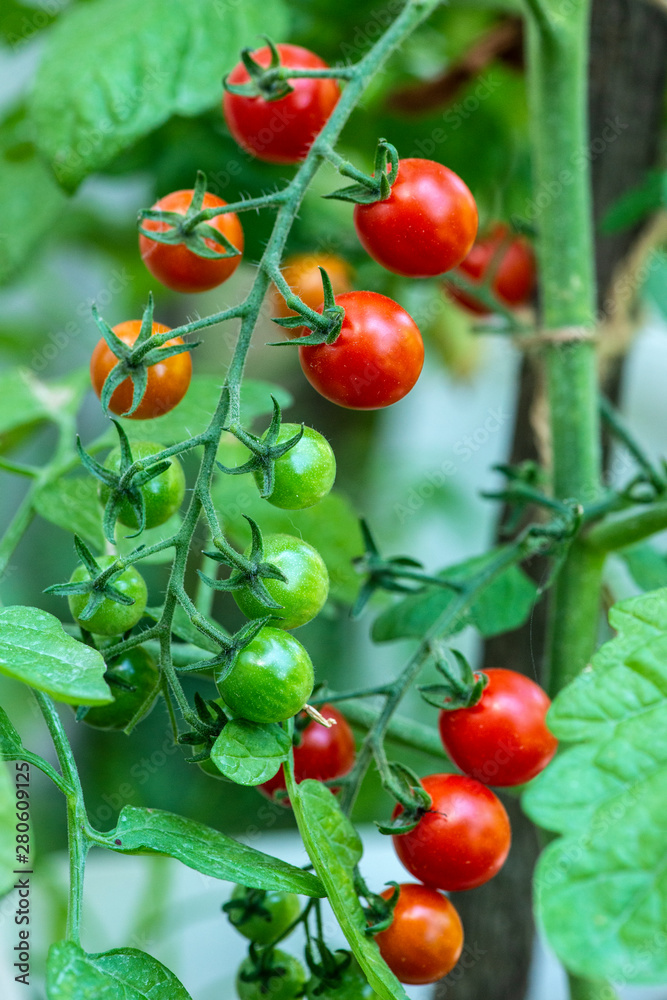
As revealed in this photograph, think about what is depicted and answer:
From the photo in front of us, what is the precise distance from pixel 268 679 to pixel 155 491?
0.10 metres

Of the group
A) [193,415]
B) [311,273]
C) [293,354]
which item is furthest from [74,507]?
[293,354]

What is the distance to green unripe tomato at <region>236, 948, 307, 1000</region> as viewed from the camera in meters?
0.45

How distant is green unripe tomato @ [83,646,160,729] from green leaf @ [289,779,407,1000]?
3.3 inches

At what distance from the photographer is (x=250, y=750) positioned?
34 cm

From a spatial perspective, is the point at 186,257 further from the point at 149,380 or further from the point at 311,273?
the point at 311,273

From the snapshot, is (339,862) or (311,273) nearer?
(339,862)

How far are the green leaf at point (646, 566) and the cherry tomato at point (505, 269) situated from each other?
1.11 ft

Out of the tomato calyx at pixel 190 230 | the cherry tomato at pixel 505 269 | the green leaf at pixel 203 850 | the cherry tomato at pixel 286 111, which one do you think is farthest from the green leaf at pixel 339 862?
the cherry tomato at pixel 505 269

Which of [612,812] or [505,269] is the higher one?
[612,812]

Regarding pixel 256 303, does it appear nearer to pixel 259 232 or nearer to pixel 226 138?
pixel 259 232

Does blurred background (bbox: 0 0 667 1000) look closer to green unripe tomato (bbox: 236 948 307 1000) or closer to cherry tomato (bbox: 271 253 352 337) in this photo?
cherry tomato (bbox: 271 253 352 337)

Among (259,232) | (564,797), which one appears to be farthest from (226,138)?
(564,797)

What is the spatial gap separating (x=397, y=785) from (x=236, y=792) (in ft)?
2.62

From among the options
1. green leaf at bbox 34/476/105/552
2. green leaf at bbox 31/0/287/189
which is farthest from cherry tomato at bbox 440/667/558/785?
green leaf at bbox 31/0/287/189
